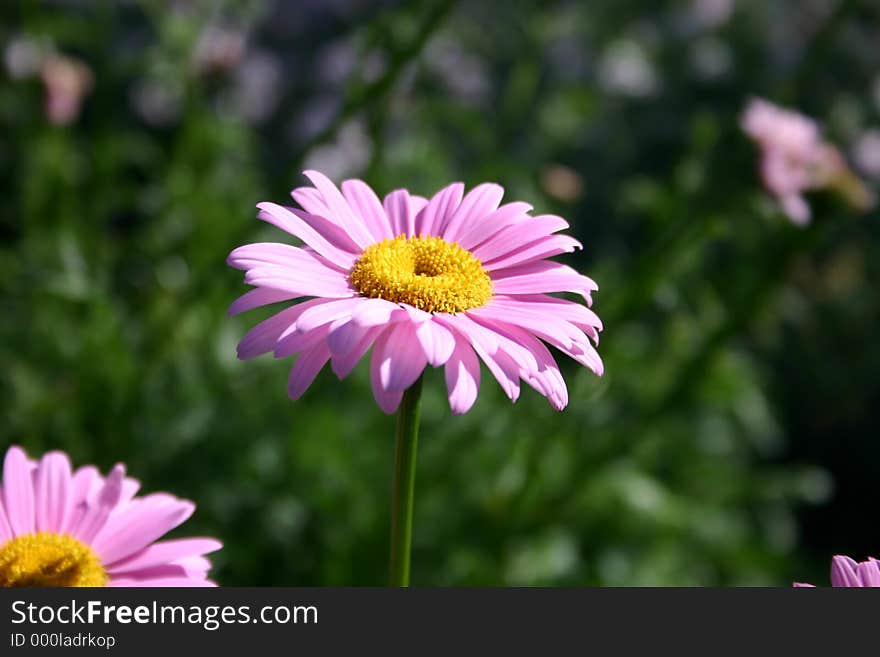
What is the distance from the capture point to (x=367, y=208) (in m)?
1.04

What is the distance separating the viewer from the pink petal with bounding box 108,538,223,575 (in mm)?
934

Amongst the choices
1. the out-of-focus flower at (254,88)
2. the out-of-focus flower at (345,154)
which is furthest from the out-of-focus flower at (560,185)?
the out-of-focus flower at (254,88)

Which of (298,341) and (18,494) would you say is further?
(18,494)

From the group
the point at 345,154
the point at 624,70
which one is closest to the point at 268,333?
the point at 345,154

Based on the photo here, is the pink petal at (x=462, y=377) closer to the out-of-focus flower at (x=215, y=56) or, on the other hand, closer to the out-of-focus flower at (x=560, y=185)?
the out-of-focus flower at (x=560, y=185)

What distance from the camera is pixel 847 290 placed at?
3631mm

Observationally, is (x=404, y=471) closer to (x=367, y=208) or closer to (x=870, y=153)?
(x=367, y=208)

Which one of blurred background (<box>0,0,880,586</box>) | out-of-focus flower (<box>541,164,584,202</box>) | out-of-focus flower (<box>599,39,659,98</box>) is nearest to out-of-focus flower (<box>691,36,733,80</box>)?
out-of-focus flower (<box>599,39,659,98</box>)

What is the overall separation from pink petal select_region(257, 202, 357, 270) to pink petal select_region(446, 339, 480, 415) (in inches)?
6.2

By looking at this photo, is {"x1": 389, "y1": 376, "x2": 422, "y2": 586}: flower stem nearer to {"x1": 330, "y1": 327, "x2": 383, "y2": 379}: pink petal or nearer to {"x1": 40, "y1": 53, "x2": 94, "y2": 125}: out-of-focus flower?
{"x1": 330, "y1": 327, "x2": 383, "y2": 379}: pink petal

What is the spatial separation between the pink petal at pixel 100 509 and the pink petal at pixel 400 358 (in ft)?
1.02

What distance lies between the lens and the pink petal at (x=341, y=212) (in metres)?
0.98

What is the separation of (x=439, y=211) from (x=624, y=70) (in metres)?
3.22

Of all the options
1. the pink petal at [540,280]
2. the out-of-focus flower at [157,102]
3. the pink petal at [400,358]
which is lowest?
the pink petal at [400,358]
